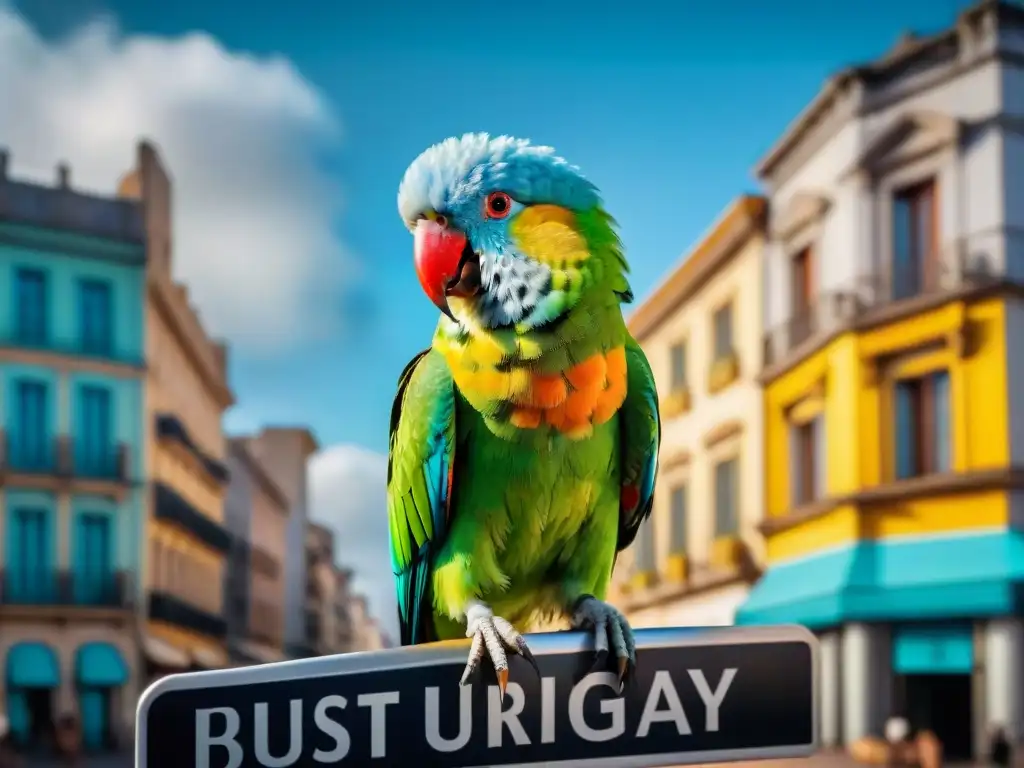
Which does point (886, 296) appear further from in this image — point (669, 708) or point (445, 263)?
point (669, 708)

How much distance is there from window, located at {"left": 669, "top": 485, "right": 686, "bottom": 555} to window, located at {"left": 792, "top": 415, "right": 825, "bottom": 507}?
105 inches

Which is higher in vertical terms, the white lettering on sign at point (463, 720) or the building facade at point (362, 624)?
the white lettering on sign at point (463, 720)

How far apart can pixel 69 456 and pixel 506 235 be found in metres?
15.0

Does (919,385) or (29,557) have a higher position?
(919,385)

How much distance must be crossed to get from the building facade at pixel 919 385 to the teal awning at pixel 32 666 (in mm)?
9812

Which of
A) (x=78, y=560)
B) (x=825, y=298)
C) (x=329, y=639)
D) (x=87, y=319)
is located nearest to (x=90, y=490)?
(x=78, y=560)

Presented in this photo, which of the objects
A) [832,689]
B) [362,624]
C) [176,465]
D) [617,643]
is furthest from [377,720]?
[362,624]

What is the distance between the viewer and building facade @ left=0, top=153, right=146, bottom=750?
14.4 metres

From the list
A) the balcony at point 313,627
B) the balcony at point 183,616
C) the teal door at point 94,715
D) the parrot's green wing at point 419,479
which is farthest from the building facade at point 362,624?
the parrot's green wing at point 419,479

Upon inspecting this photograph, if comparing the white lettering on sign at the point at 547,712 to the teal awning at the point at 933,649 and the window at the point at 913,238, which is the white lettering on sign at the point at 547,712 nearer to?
the teal awning at the point at 933,649

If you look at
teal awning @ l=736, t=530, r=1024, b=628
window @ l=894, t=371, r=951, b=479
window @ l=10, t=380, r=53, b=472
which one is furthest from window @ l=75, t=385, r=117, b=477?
window @ l=894, t=371, r=951, b=479

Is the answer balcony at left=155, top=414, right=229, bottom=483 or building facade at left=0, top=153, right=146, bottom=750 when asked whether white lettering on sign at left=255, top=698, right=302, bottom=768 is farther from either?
balcony at left=155, top=414, right=229, bottom=483

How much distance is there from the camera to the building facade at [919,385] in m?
8.77

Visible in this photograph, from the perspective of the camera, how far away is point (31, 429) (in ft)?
48.6
